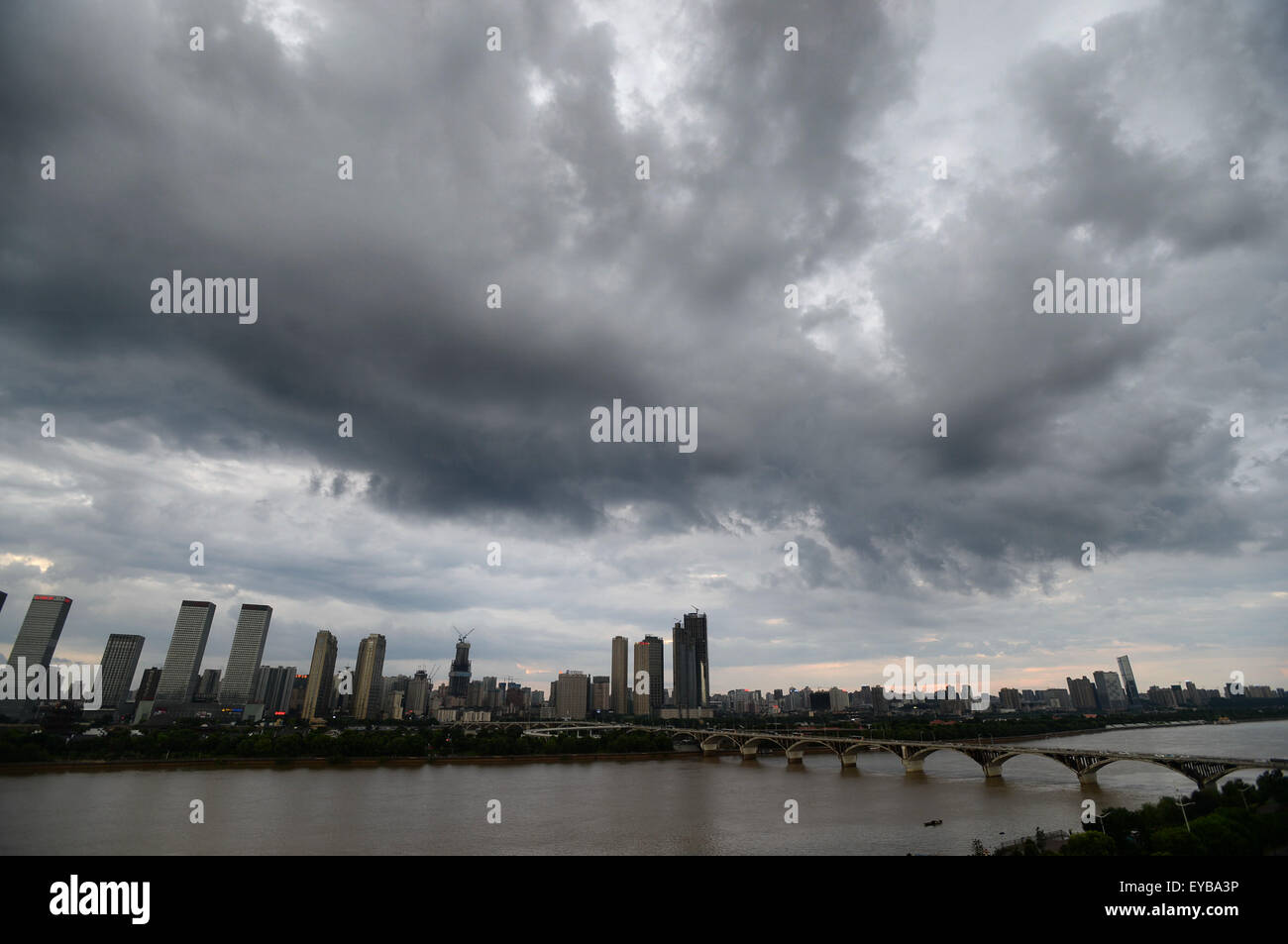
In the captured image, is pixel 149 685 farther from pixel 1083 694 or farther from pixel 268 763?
pixel 1083 694

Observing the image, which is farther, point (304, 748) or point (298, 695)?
point (298, 695)

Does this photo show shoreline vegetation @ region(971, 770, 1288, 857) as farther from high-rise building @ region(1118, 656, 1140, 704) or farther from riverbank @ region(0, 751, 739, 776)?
high-rise building @ region(1118, 656, 1140, 704)

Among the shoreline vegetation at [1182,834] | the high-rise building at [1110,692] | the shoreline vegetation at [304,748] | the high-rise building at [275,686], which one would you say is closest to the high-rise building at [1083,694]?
the high-rise building at [1110,692]

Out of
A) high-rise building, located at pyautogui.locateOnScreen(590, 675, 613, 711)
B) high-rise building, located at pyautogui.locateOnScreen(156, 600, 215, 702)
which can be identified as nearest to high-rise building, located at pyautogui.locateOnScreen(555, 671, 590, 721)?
high-rise building, located at pyautogui.locateOnScreen(590, 675, 613, 711)

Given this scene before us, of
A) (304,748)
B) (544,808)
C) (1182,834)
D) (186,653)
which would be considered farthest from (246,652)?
(1182,834)

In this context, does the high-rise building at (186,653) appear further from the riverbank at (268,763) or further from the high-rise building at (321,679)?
the riverbank at (268,763)
